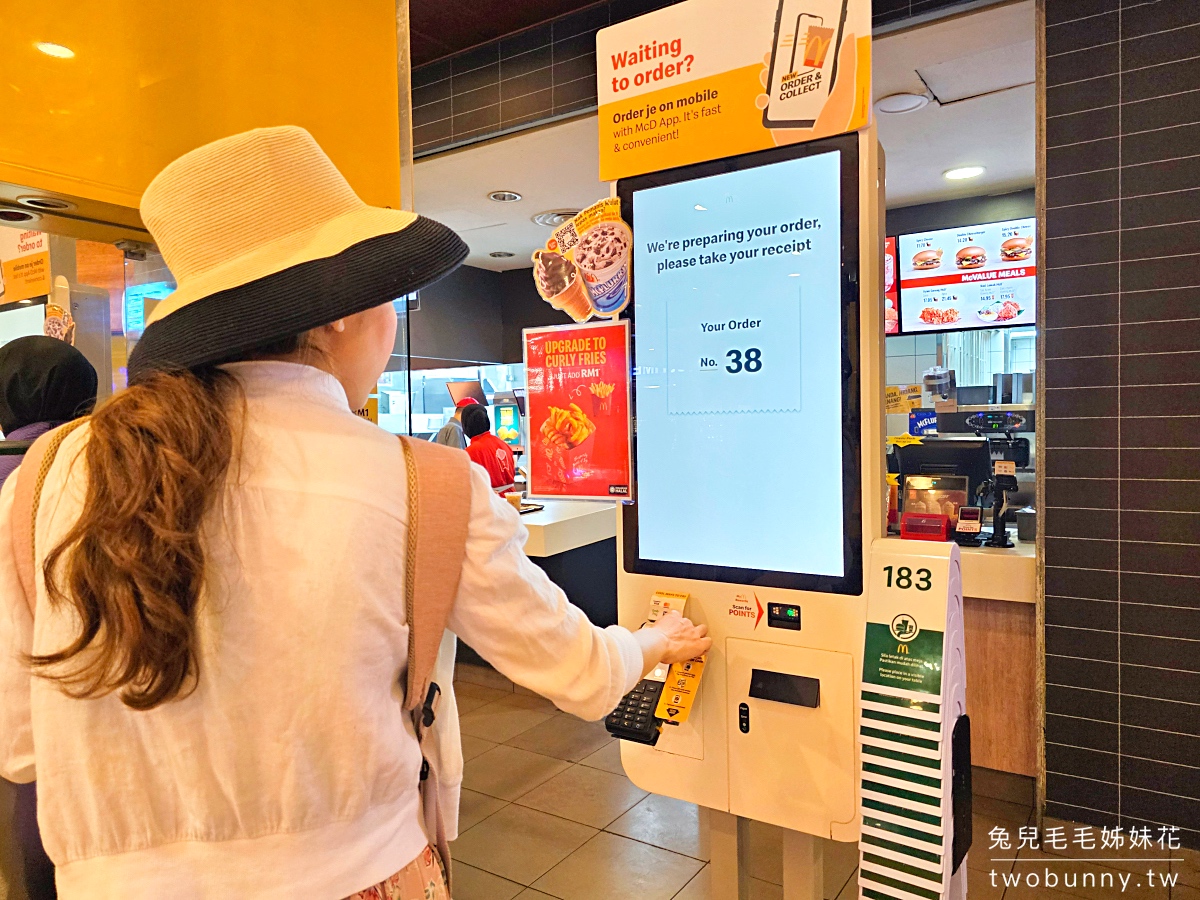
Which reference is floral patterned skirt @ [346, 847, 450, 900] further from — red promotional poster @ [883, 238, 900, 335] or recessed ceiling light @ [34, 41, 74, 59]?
red promotional poster @ [883, 238, 900, 335]

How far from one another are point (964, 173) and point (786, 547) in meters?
4.31

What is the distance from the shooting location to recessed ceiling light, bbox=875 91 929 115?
11.3ft

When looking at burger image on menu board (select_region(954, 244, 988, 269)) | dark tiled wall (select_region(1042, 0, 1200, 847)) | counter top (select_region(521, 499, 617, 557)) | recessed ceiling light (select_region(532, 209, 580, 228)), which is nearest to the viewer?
dark tiled wall (select_region(1042, 0, 1200, 847))

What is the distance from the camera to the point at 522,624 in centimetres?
88

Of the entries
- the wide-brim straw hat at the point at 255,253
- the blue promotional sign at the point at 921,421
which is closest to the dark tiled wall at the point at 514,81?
the wide-brim straw hat at the point at 255,253

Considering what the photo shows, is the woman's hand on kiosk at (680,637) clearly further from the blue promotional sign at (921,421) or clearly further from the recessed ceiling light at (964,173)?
the recessed ceiling light at (964,173)

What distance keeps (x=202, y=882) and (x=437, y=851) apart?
0.93ft

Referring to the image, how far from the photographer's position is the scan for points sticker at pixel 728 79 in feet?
4.33

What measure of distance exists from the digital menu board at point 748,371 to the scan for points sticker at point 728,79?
1.8 inches

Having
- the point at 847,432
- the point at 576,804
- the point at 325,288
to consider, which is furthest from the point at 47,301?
the point at 576,804

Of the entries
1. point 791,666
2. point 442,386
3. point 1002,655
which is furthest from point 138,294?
point 442,386

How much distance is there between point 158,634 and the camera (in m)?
0.67

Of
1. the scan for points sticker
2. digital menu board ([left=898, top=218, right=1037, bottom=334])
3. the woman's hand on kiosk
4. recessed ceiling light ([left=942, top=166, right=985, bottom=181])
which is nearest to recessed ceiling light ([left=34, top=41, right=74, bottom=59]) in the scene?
the scan for points sticker

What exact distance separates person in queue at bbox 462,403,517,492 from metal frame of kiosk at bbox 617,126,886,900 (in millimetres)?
3173
